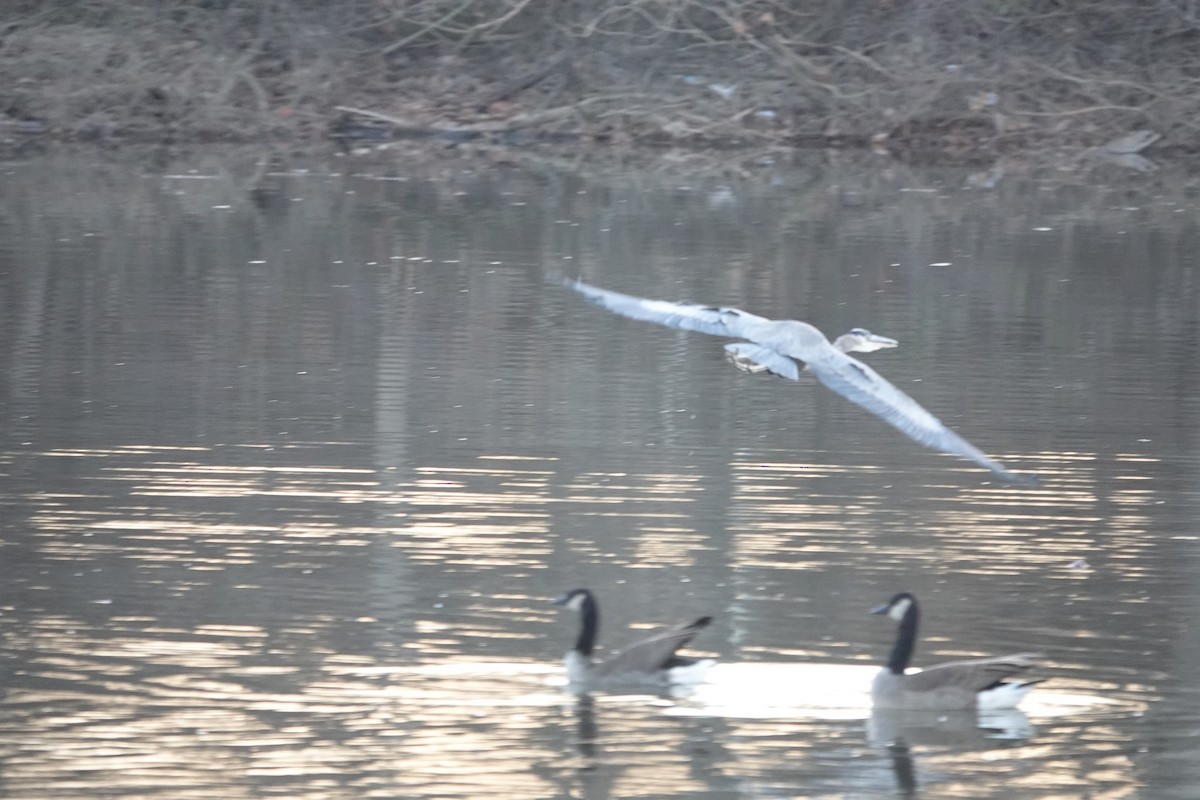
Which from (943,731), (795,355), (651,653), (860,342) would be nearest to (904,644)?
(943,731)

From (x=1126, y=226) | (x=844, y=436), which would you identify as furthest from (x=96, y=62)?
(x=844, y=436)

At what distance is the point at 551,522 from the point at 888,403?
6.78 ft

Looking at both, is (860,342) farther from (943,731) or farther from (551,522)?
(943,731)

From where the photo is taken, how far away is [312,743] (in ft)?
21.8

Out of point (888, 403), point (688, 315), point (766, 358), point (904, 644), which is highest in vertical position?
point (688, 315)

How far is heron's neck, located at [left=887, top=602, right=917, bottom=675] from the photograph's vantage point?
7.20 metres

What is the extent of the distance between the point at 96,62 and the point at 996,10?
11865 mm

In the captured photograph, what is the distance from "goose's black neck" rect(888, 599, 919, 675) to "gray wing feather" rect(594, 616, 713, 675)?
599 mm

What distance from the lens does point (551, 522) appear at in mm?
9391

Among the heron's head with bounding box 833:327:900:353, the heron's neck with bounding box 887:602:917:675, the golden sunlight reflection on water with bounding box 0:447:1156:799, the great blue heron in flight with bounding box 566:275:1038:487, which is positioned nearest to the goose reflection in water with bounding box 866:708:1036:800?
the golden sunlight reflection on water with bounding box 0:447:1156:799

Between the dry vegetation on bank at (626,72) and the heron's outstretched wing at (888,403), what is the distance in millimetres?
21604

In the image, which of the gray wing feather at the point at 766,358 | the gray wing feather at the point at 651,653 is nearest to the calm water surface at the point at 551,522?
the gray wing feather at the point at 651,653

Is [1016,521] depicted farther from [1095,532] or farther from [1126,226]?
[1126,226]

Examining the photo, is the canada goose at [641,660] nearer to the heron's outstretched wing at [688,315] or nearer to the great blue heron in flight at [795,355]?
the great blue heron in flight at [795,355]
